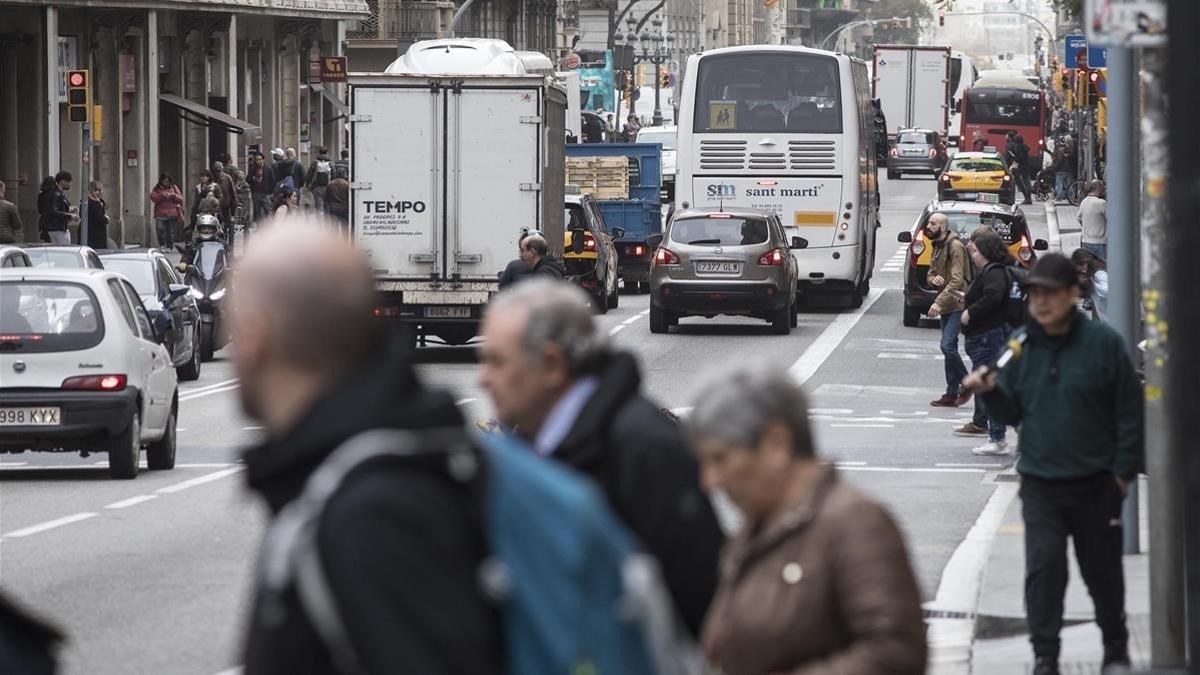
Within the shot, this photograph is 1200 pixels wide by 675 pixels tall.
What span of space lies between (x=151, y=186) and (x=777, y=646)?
47.9 metres

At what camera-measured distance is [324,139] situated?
2721 inches

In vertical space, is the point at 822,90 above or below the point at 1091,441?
above

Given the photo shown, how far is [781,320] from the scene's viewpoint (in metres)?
30.0

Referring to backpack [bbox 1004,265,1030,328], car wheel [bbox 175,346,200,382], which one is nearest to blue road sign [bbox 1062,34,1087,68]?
car wheel [bbox 175,346,200,382]

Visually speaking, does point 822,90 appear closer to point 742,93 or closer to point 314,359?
point 742,93

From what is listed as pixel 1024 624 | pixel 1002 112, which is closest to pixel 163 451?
pixel 1024 624

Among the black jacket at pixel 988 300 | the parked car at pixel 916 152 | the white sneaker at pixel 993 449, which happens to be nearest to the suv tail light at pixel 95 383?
the black jacket at pixel 988 300

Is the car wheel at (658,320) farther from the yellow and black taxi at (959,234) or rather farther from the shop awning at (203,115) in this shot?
the shop awning at (203,115)

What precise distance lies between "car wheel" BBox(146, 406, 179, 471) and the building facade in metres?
17.8

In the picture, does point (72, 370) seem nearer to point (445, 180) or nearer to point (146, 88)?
point (445, 180)

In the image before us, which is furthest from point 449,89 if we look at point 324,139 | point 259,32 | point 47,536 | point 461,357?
point 324,139

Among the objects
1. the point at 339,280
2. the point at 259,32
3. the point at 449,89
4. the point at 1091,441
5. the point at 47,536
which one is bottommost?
the point at 47,536

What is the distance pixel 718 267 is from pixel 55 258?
8774 mm

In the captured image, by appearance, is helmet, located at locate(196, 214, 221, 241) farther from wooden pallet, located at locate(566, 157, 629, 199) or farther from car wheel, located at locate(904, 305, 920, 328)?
wooden pallet, located at locate(566, 157, 629, 199)
